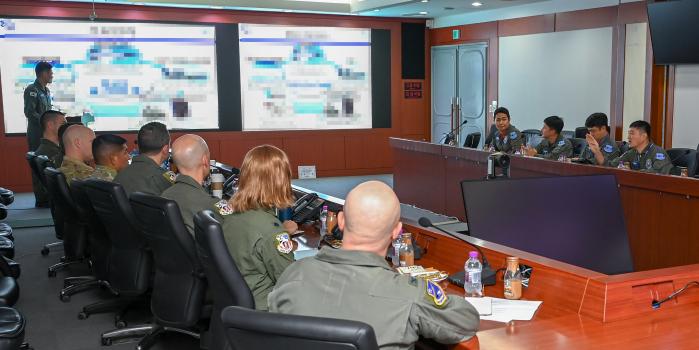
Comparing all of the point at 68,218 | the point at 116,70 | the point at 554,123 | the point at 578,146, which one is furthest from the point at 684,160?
the point at 116,70

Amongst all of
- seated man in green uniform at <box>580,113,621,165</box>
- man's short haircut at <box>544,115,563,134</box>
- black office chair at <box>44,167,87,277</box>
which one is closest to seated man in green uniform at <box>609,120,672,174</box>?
seated man in green uniform at <box>580,113,621,165</box>

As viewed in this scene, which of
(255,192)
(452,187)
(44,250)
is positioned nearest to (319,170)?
(452,187)

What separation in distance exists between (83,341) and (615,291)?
316 cm

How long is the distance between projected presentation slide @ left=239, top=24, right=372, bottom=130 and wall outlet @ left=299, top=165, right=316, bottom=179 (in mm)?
664

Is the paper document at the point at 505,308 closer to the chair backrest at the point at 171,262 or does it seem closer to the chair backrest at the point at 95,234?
the chair backrest at the point at 171,262

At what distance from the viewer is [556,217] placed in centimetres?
275

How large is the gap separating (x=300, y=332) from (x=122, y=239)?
2.79 m

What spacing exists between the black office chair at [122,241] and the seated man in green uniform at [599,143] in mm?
4384

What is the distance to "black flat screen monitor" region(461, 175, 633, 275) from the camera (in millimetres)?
2697

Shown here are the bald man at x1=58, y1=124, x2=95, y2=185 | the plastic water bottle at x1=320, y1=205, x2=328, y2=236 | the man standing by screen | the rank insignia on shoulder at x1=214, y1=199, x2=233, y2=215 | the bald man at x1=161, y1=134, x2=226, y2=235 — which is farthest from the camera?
the man standing by screen

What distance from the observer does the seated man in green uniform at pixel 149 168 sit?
14.3ft

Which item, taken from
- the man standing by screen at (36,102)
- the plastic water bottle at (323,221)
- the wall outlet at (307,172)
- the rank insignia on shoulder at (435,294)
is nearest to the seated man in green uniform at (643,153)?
the plastic water bottle at (323,221)

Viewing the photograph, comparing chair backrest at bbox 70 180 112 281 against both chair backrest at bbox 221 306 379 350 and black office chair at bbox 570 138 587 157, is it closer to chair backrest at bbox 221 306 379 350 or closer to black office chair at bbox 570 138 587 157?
chair backrest at bbox 221 306 379 350

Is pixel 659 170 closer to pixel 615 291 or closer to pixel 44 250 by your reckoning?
pixel 615 291
